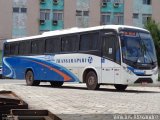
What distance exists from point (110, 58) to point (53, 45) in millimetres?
5581

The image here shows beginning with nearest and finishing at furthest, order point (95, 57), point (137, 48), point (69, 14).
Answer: point (137, 48), point (95, 57), point (69, 14)

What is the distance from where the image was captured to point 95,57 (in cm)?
2139

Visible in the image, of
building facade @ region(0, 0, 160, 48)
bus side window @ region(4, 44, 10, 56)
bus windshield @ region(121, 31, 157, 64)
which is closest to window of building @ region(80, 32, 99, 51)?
bus windshield @ region(121, 31, 157, 64)

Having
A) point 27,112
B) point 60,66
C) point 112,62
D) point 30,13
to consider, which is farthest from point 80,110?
point 30,13

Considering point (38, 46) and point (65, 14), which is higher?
point (65, 14)

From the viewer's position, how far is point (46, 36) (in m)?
25.9

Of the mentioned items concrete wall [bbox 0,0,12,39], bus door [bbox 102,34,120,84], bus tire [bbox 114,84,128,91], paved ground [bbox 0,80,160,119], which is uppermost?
concrete wall [bbox 0,0,12,39]

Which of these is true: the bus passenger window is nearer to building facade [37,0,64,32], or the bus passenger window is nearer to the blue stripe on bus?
the blue stripe on bus

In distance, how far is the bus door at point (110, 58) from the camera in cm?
2023

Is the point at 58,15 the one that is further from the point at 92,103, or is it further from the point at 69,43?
the point at 92,103

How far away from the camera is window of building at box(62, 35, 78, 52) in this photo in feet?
76.3

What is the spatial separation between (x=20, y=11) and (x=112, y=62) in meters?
36.2

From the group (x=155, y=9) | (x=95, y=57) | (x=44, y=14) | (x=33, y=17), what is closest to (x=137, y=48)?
(x=95, y=57)

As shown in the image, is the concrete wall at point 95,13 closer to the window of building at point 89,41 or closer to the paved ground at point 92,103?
the window of building at point 89,41
